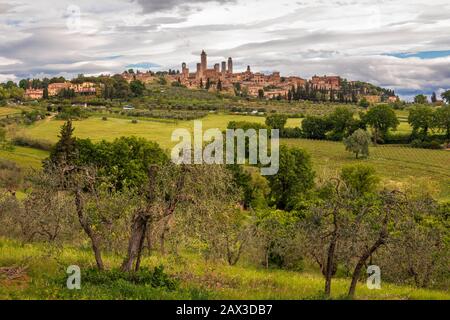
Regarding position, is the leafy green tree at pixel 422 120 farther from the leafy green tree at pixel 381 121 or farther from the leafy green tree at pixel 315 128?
the leafy green tree at pixel 315 128

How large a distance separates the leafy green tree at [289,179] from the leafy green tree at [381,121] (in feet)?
163

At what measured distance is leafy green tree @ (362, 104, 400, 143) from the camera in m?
102

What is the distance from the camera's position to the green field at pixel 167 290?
12.4m

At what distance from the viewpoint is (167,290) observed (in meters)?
13.1

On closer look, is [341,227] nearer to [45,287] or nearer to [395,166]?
[45,287]

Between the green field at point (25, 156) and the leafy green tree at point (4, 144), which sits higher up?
the leafy green tree at point (4, 144)

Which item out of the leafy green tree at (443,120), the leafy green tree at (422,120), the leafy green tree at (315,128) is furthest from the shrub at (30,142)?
the leafy green tree at (443,120)

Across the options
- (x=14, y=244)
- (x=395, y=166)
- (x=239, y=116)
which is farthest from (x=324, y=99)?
(x=14, y=244)

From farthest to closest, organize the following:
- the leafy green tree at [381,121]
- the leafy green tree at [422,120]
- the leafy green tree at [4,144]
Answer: the leafy green tree at [381,121], the leafy green tree at [422,120], the leafy green tree at [4,144]

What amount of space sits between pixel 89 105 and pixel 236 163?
93232 millimetres

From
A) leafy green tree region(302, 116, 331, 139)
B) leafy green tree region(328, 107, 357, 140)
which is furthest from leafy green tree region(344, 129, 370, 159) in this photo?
leafy green tree region(302, 116, 331, 139)

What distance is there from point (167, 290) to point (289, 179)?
43.2 meters

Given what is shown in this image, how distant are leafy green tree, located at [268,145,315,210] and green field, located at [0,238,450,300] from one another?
3629 centimetres

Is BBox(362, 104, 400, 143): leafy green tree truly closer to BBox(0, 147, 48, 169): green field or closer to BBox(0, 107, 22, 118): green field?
BBox(0, 147, 48, 169): green field
